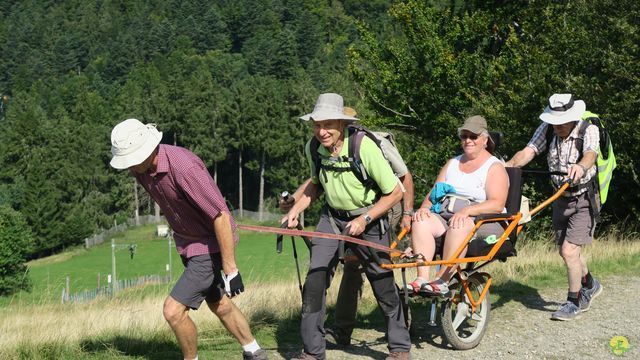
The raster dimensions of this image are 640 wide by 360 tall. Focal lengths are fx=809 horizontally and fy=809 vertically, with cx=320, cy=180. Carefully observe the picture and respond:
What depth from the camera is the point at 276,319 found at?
787cm

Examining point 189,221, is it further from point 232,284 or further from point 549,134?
point 549,134

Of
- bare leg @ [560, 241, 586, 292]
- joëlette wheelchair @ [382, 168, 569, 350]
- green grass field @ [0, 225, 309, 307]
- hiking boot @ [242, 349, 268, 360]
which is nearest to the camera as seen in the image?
hiking boot @ [242, 349, 268, 360]

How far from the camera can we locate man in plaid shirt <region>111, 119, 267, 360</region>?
18.2 ft

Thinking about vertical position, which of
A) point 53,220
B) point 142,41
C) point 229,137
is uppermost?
point 142,41

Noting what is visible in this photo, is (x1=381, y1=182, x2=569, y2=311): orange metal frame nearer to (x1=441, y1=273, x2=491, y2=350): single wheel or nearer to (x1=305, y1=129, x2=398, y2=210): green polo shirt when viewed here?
(x1=441, y1=273, x2=491, y2=350): single wheel

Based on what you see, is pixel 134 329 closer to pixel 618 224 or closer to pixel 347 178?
pixel 347 178

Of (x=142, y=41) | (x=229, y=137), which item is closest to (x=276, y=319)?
(x=229, y=137)

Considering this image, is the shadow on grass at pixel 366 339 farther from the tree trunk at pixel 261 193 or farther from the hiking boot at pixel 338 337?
the tree trunk at pixel 261 193

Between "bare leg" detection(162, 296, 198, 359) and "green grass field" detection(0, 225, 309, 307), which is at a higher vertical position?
"bare leg" detection(162, 296, 198, 359)

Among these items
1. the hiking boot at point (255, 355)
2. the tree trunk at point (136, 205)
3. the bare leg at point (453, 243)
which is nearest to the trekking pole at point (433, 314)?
the bare leg at point (453, 243)

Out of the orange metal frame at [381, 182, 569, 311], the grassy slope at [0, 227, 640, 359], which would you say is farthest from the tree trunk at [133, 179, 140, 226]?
the orange metal frame at [381, 182, 569, 311]

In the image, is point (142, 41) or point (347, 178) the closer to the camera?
point (347, 178)

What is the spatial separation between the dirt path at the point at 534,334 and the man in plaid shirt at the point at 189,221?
4.65ft

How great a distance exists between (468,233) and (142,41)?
196m
